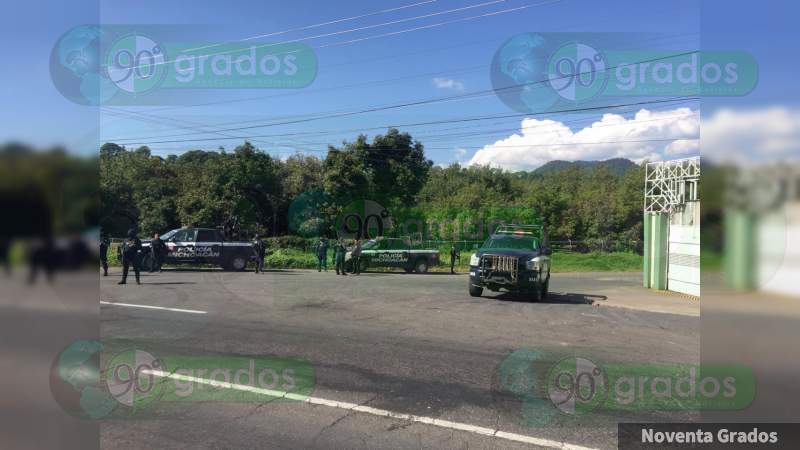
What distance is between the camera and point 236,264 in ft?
70.0

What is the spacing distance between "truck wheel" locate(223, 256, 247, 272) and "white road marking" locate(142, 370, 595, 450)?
1550cm

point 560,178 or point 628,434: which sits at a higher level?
point 560,178

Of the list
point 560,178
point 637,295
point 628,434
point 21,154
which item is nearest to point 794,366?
point 628,434

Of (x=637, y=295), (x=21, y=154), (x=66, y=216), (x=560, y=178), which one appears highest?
(x=560, y=178)

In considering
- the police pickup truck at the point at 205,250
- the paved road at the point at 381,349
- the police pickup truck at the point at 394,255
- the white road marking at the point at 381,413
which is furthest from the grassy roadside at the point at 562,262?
the white road marking at the point at 381,413

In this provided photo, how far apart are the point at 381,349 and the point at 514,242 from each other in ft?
26.1

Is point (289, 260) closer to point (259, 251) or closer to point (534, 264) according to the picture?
point (259, 251)

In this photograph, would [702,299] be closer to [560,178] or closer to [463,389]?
[463,389]

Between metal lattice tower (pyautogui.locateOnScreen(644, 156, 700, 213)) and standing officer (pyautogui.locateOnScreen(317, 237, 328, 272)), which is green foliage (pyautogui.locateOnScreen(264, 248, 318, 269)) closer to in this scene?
standing officer (pyautogui.locateOnScreen(317, 237, 328, 272))

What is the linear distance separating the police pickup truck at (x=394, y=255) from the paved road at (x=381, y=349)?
8.10 m

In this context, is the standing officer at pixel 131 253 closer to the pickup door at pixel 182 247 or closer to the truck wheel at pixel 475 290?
the pickup door at pixel 182 247

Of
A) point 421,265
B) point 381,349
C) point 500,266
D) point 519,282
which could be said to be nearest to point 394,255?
point 421,265

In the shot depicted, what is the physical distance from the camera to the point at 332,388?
560 centimetres

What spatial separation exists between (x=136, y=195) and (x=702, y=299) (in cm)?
856
